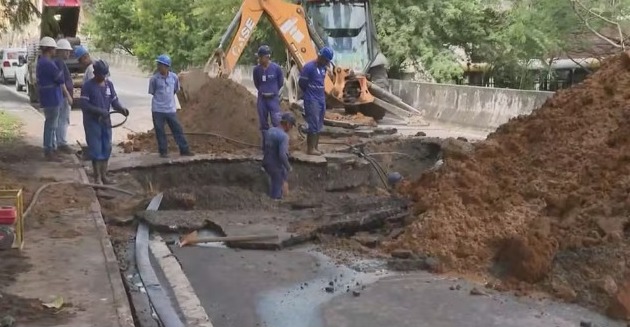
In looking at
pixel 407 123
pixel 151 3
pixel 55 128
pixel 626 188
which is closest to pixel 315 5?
pixel 407 123

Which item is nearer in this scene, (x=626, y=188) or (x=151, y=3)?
(x=626, y=188)

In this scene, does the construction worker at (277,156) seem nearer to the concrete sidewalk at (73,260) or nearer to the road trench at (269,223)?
the road trench at (269,223)

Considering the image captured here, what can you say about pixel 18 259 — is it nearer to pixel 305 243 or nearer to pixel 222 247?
pixel 222 247

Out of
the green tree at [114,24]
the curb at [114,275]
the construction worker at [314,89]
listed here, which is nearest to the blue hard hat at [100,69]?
the curb at [114,275]

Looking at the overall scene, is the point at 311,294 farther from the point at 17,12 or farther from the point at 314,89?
the point at 17,12

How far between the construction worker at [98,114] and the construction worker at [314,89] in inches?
117

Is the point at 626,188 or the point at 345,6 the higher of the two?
the point at 345,6

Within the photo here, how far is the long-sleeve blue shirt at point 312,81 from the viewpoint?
1197 centimetres

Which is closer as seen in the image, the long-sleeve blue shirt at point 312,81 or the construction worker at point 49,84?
the construction worker at point 49,84

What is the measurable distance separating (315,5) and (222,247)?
43.0 ft

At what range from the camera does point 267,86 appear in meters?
12.0

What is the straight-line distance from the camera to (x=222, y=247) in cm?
783

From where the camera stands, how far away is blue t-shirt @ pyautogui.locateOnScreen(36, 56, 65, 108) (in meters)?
11.6

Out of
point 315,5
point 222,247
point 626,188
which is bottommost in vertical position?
point 222,247
